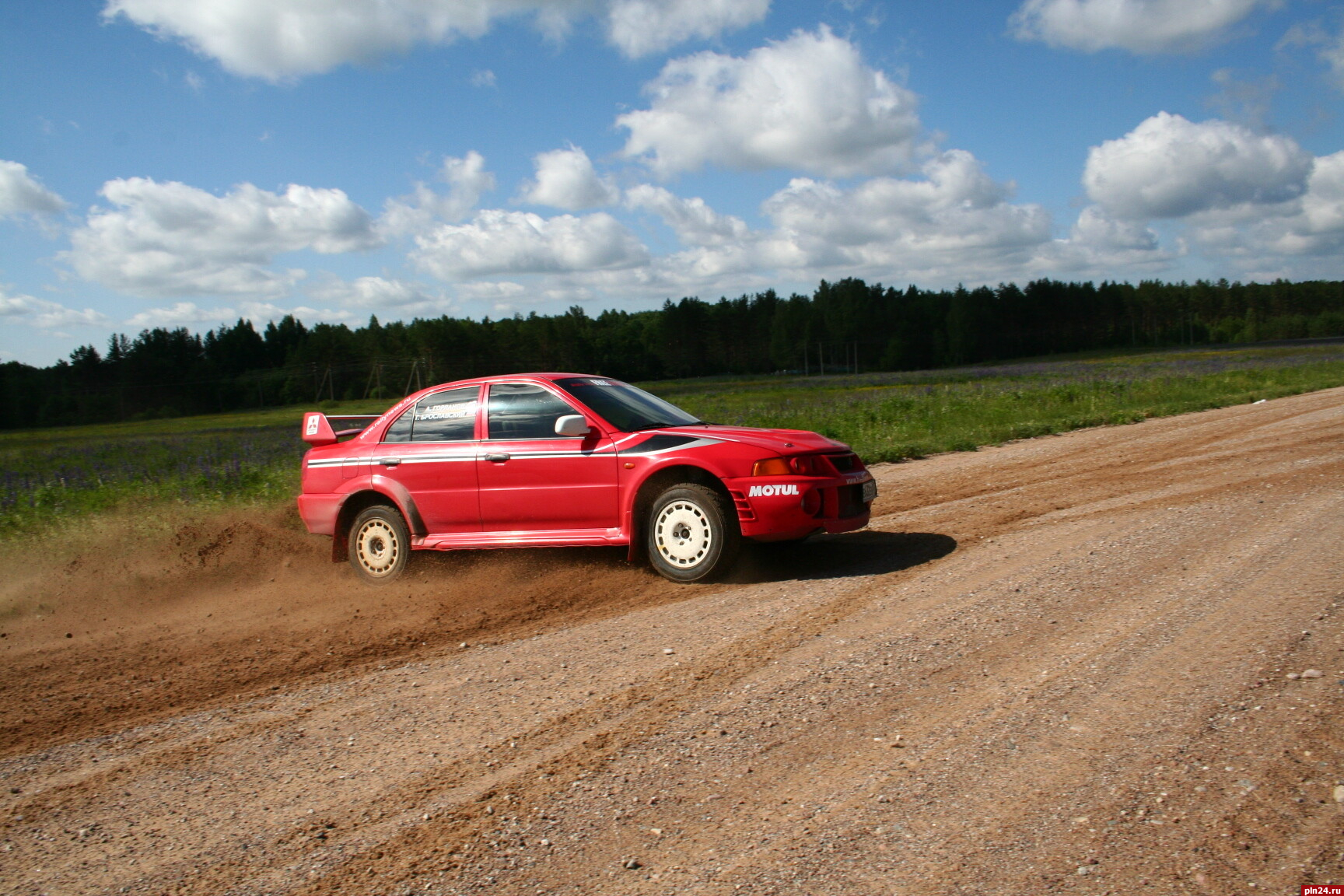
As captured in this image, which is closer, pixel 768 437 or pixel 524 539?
pixel 768 437

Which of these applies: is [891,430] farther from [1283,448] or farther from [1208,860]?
[1208,860]

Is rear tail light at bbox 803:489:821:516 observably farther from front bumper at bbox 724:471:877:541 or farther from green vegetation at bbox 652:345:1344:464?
green vegetation at bbox 652:345:1344:464

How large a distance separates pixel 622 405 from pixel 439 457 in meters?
1.55

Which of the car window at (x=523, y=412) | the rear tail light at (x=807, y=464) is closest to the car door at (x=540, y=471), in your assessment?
the car window at (x=523, y=412)

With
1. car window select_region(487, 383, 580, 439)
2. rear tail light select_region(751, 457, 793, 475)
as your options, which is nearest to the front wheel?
rear tail light select_region(751, 457, 793, 475)

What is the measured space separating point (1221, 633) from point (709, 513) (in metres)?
3.19

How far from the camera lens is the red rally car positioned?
643 centimetres

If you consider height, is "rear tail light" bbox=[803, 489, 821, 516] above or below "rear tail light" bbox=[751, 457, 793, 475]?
below

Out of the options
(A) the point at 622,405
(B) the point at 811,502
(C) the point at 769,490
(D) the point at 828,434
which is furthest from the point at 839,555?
(D) the point at 828,434

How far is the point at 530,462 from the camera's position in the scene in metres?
6.93

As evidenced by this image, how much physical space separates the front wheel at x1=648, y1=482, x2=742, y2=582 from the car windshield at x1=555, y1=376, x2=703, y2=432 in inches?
30.2

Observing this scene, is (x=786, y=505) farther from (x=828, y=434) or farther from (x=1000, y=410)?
(x=1000, y=410)

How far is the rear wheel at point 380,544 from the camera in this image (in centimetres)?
741

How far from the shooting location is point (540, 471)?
6891 mm
